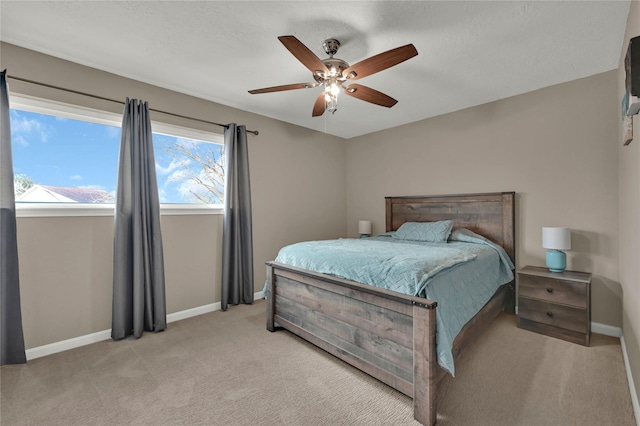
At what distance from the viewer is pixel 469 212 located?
3695mm

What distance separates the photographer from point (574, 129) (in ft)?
9.64

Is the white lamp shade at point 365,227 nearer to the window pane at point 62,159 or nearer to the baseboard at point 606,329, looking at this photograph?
the baseboard at point 606,329

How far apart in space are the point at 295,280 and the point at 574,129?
10.7 ft

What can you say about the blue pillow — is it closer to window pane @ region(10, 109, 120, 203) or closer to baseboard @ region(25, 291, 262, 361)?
baseboard @ region(25, 291, 262, 361)

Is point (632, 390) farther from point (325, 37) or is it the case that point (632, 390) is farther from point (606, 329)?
point (325, 37)

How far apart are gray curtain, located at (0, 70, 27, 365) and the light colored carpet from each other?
0.64 feet

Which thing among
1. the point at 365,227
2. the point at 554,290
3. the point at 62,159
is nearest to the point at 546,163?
the point at 554,290

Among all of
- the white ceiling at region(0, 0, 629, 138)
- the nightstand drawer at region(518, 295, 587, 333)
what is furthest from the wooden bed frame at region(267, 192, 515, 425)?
the white ceiling at region(0, 0, 629, 138)

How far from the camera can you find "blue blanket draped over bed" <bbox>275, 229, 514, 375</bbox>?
1735 mm

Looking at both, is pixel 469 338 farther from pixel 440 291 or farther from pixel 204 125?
pixel 204 125

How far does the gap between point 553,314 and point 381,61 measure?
2746 millimetres

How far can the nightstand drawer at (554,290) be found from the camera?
2.51 m

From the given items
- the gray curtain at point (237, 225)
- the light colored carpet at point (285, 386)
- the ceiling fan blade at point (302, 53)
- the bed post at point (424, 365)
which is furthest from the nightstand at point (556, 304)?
the gray curtain at point (237, 225)

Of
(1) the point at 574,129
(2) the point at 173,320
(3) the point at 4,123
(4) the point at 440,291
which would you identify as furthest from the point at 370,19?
(2) the point at 173,320
